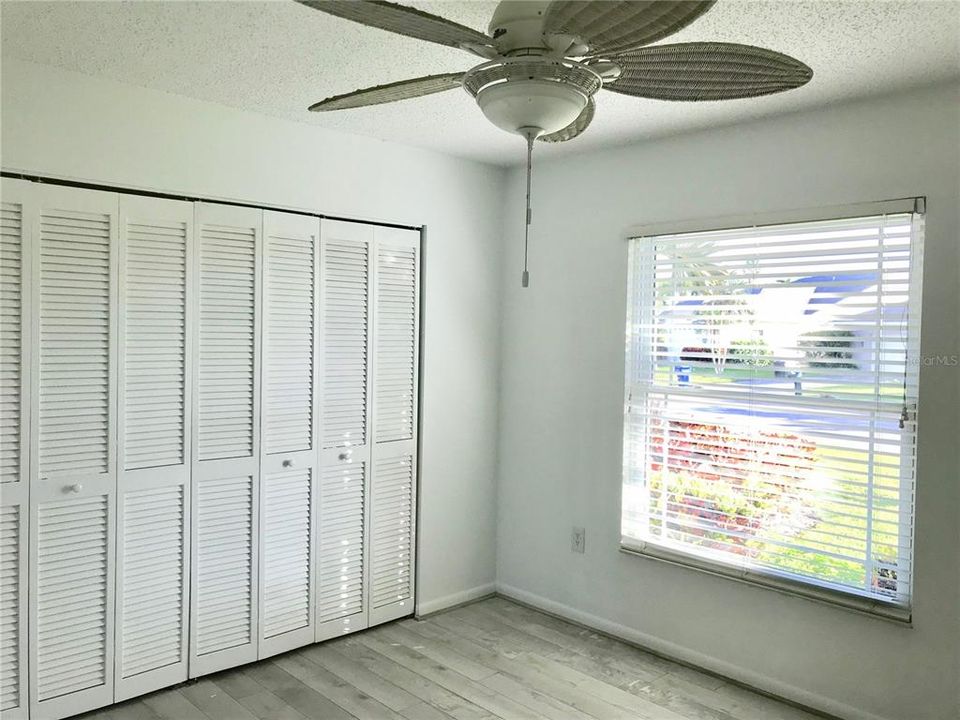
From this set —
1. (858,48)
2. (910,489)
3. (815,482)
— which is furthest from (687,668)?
(858,48)

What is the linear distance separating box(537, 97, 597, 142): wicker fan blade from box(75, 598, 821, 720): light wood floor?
205 cm

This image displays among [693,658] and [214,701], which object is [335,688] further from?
[693,658]

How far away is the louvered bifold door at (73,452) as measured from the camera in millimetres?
2562

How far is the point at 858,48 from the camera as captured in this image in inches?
88.4

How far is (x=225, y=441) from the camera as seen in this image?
3.03 m

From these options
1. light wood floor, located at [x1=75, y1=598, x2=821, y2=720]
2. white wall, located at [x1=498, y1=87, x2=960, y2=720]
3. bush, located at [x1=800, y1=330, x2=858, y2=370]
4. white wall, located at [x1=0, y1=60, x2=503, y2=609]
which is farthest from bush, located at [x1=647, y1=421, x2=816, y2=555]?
white wall, located at [x1=0, y1=60, x2=503, y2=609]

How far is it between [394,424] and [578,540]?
3.51 feet

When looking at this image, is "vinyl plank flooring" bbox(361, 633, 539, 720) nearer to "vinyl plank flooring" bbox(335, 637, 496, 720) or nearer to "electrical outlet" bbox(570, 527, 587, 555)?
"vinyl plank flooring" bbox(335, 637, 496, 720)

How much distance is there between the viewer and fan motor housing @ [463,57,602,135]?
1524mm

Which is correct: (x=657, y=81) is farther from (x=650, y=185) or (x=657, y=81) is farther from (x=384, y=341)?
(x=384, y=341)

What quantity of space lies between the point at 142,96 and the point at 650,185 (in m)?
2.12

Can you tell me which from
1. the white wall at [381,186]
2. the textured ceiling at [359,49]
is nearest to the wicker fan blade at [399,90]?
the textured ceiling at [359,49]

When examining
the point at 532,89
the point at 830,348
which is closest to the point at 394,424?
the point at 830,348

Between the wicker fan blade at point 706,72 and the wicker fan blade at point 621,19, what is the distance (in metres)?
0.10
